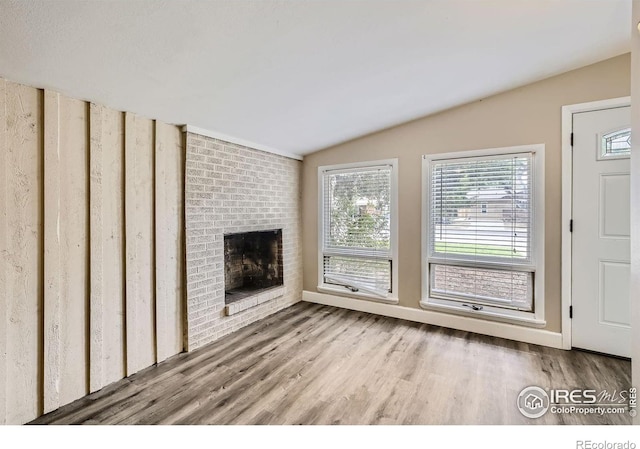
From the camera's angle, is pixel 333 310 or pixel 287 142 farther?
pixel 333 310

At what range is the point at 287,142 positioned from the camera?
11.4 ft

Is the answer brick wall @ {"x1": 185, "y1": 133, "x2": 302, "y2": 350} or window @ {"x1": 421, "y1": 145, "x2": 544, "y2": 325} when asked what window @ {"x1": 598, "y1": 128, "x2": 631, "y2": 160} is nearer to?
window @ {"x1": 421, "y1": 145, "x2": 544, "y2": 325}

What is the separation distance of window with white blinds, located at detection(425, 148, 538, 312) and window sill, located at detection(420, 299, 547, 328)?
0.05 m

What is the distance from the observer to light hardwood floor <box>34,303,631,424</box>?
5.91 ft

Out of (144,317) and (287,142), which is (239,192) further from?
(144,317)

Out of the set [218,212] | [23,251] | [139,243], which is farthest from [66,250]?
[218,212]

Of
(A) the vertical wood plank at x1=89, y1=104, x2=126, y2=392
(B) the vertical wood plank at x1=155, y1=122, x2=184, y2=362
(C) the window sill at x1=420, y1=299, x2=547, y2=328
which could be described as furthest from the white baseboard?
(A) the vertical wood plank at x1=89, y1=104, x2=126, y2=392

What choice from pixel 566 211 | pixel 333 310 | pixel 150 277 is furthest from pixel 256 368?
pixel 566 211

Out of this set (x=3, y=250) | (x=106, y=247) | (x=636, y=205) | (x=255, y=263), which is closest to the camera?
(x=636, y=205)

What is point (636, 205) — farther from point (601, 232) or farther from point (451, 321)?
point (451, 321)

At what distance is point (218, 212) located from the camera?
295 cm

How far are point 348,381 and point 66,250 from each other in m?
2.19

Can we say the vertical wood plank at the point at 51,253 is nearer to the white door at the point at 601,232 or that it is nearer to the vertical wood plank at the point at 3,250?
the vertical wood plank at the point at 3,250

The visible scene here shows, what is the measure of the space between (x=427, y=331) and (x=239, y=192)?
2566 mm
